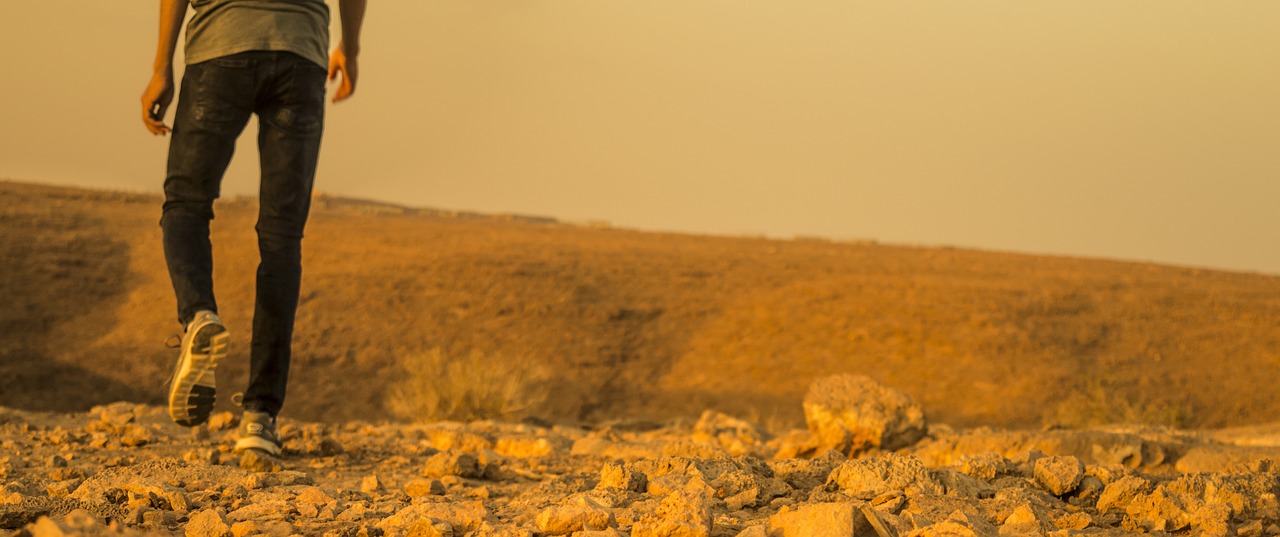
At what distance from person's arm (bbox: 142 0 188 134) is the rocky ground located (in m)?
1.24

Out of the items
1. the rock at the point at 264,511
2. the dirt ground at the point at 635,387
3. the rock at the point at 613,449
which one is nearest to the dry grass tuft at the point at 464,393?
the dirt ground at the point at 635,387

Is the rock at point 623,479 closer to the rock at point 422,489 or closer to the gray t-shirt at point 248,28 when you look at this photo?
the rock at point 422,489

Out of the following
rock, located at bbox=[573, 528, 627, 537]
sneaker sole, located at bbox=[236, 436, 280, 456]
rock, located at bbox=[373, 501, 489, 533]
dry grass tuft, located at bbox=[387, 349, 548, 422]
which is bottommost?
dry grass tuft, located at bbox=[387, 349, 548, 422]

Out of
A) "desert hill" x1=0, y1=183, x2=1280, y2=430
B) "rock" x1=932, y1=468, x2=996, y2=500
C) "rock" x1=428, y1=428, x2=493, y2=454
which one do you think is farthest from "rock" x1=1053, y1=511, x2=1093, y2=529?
"desert hill" x1=0, y1=183, x2=1280, y2=430

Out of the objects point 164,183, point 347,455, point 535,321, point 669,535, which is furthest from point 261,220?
point 535,321

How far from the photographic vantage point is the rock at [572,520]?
2.42m

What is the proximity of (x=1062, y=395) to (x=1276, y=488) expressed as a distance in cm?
1061

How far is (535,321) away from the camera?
15.4m

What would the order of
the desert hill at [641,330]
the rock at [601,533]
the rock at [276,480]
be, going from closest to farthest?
1. the rock at [601,533]
2. the rock at [276,480]
3. the desert hill at [641,330]

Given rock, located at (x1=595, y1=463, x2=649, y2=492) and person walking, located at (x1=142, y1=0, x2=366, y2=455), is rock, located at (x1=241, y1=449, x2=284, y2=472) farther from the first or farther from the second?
rock, located at (x1=595, y1=463, x2=649, y2=492)

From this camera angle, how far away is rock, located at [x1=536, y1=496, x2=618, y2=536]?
242 cm

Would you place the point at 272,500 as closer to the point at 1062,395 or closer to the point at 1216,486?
the point at 1216,486

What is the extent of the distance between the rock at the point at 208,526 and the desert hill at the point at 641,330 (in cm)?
972

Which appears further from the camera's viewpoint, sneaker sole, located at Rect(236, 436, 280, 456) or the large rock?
the large rock
